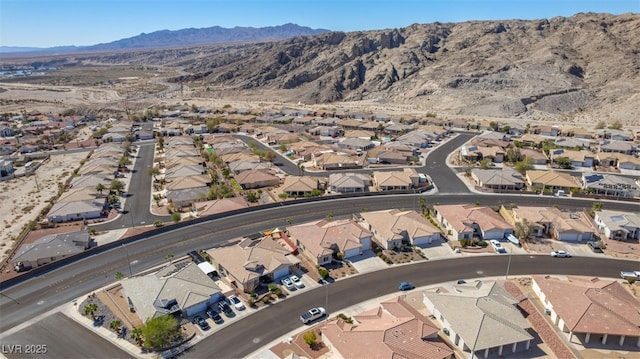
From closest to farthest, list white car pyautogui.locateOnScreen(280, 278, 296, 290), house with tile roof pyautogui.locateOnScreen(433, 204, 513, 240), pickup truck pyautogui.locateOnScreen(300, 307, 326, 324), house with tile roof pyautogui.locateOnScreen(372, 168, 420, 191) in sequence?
pickup truck pyautogui.locateOnScreen(300, 307, 326, 324) < white car pyautogui.locateOnScreen(280, 278, 296, 290) < house with tile roof pyautogui.locateOnScreen(433, 204, 513, 240) < house with tile roof pyautogui.locateOnScreen(372, 168, 420, 191)

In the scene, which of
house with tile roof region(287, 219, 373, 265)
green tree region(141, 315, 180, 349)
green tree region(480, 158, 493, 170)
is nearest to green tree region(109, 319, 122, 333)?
green tree region(141, 315, 180, 349)

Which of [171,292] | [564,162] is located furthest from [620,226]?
[171,292]

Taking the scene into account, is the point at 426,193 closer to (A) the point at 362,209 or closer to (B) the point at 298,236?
(A) the point at 362,209

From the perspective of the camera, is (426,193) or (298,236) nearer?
(298,236)

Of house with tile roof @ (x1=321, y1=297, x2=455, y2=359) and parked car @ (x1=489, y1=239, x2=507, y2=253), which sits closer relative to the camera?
house with tile roof @ (x1=321, y1=297, x2=455, y2=359)

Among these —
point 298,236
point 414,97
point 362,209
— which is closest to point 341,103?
point 414,97

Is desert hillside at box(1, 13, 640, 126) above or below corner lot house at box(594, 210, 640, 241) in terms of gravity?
above

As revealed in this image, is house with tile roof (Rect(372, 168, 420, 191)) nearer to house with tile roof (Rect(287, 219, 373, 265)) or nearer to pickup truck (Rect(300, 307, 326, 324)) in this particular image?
house with tile roof (Rect(287, 219, 373, 265))

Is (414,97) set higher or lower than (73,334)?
higher
